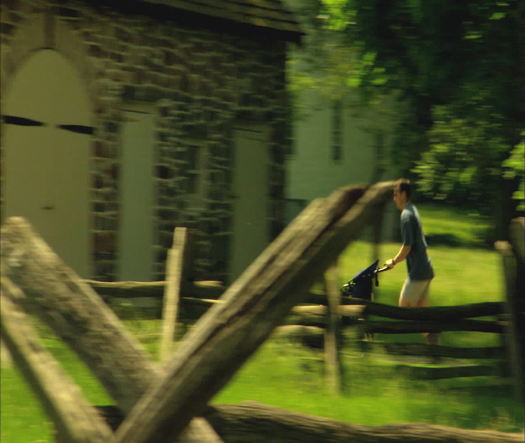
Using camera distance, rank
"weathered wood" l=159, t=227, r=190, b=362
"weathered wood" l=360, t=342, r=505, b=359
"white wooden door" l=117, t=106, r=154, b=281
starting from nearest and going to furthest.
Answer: "weathered wood" l=159, t=227, r=190, b=362, "weathered wood" l=360, t=342, r=505, b=359, "white wooden door" l=117, t=106, r=154, b=281

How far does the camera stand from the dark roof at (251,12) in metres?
11.9

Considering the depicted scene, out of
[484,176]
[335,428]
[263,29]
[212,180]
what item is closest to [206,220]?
[212,180]

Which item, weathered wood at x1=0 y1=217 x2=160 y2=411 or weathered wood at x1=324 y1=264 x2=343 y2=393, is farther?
weathered wood at x1=324 y1=264 x2=343 y2=393

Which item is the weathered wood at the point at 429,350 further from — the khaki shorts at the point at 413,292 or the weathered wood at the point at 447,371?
the khaki shorts at the point at 413,292

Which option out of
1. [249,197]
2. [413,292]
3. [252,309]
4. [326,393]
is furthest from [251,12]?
[252,309]

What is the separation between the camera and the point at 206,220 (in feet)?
41.6

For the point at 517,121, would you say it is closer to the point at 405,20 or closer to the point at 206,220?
the point at 405,20

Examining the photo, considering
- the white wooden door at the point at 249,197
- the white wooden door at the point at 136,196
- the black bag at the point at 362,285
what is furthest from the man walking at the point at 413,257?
the white wooden door at the point at 249,197

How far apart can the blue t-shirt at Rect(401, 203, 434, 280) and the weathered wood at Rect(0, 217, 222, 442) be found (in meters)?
5.76

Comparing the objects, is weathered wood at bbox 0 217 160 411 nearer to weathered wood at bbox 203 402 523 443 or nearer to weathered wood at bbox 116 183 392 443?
weathered wood at bbox 116 183 392 443

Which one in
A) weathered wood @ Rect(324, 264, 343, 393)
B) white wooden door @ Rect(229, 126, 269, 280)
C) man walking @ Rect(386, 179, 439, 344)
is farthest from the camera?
white wooden door @ Rect(229, 126, 269, 280)

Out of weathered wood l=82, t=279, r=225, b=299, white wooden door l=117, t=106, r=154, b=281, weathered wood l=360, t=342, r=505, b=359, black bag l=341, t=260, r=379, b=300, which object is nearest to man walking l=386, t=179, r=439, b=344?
black bag l=341, t=260, r=379, b=300

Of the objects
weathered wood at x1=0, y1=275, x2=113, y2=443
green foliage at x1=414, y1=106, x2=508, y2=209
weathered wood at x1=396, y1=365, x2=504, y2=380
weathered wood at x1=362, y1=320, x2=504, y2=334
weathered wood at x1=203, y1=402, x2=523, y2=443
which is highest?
green foliage at x1=414, y1=106, x2=508, y2=209

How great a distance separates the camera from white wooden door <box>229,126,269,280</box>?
13.2 meters
